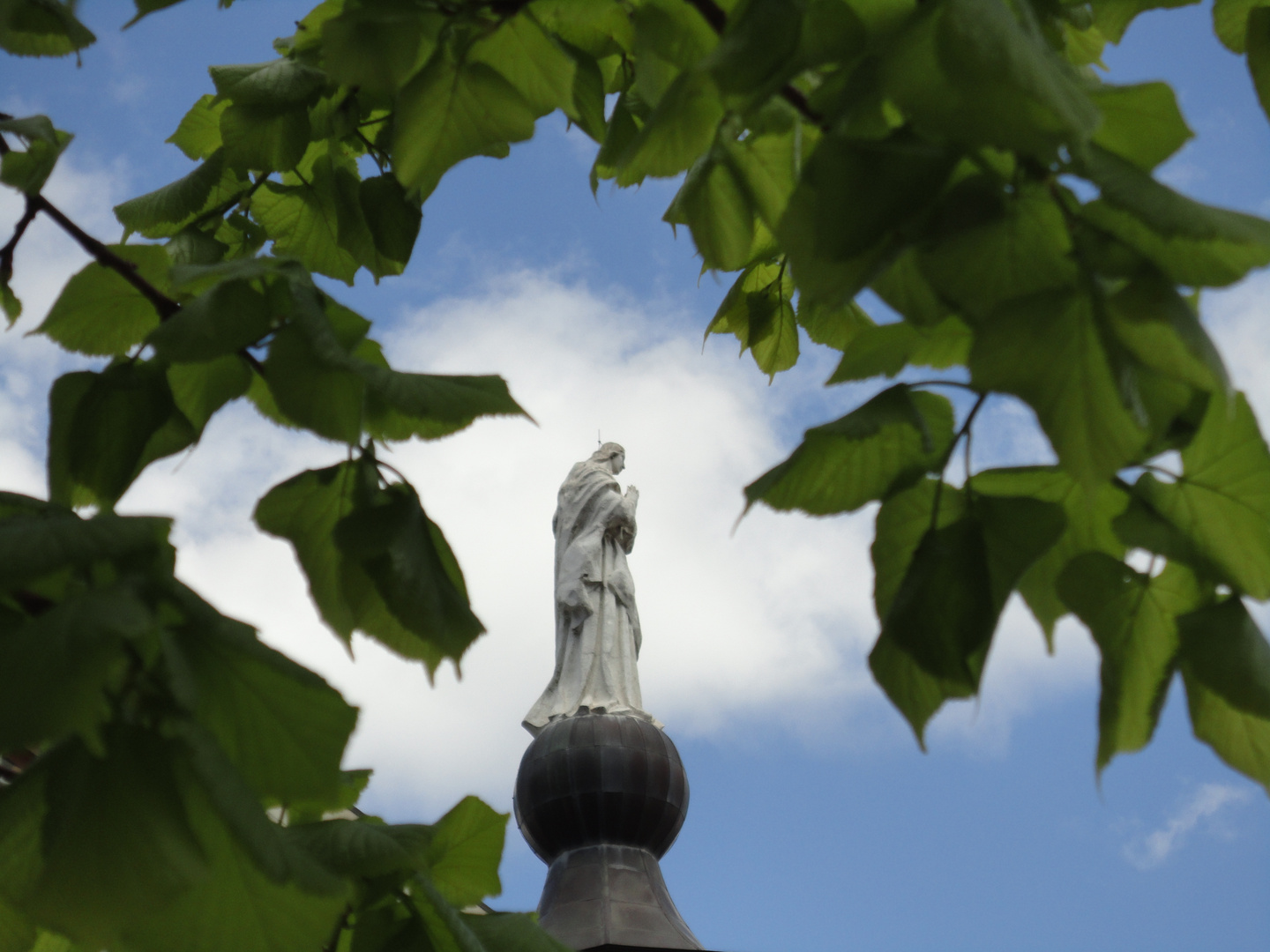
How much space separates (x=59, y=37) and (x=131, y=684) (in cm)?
60

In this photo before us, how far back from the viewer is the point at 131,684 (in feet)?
1.46

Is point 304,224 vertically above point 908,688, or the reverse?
point 304,224

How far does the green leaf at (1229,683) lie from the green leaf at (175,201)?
3.32ft

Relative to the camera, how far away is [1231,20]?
913 millimetres

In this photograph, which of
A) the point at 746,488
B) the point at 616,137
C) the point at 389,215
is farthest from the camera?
the point at 389,215

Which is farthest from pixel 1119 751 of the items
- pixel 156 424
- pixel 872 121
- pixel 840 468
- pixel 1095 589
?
pixel 156 424

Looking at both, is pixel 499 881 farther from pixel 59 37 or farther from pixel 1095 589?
pixel 59 37

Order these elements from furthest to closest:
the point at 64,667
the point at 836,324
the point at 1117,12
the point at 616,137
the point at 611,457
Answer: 1. the point at 611,457
2. the point at 836,324
3. the point at 616,137
4. the point at 1117,12
5. the point at 64,667

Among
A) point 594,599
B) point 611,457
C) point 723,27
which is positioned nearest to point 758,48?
point 723,27

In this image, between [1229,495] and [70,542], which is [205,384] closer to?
[70,542]

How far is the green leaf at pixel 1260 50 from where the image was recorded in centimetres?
73

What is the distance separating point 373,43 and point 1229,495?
55cm

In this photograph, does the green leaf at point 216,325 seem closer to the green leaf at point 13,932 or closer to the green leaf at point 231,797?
the green leaf at point 231,797

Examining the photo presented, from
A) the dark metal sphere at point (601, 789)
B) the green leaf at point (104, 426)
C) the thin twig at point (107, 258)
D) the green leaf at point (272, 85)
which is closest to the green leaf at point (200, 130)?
the green leaf at point (272, 85)
